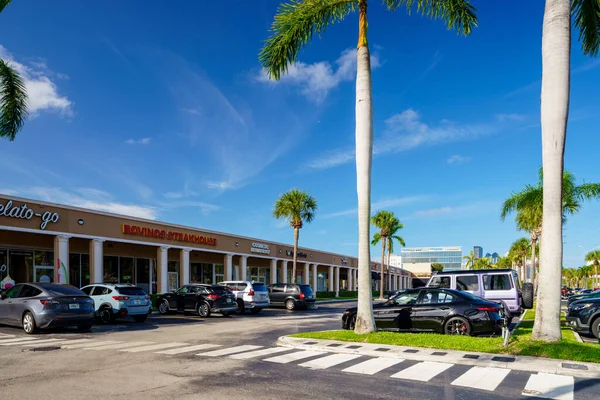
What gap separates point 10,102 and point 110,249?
41.6ft

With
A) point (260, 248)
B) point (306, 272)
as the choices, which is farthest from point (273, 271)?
point (306, 272)

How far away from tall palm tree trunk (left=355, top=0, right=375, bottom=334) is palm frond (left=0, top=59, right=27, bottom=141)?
56.6 ft

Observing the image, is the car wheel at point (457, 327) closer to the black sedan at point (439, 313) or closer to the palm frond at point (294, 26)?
the black sedan at point (439, 313)

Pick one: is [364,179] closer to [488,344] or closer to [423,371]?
[488,344]

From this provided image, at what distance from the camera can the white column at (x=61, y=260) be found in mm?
25531

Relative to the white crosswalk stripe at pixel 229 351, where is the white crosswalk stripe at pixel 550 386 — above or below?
above

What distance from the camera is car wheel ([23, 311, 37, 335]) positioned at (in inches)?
620

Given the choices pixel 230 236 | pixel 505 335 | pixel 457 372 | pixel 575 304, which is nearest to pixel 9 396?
pixel 457 372

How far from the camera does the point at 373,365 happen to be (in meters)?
10.4

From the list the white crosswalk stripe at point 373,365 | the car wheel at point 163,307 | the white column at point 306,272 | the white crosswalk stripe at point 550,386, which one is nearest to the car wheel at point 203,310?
the car wheel at point 163,307

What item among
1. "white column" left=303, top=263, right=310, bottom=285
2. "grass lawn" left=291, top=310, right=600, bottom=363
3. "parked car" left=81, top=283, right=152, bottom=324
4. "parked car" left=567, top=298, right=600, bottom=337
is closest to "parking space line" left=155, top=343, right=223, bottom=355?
"grass lawn" left=291, top=310, right=600, bottom=363

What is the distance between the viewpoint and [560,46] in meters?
12.2

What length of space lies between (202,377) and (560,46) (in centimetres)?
1102

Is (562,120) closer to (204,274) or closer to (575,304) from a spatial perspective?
(575,304)
